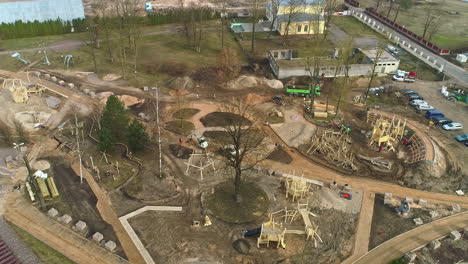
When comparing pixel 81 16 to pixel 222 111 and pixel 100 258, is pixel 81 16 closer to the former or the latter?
pixel 222 111

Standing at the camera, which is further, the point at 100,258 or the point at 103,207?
the point at 103,207

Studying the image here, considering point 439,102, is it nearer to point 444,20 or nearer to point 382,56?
point 382,56

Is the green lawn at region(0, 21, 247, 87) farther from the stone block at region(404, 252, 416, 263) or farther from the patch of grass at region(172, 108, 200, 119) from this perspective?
the stone block at region(404, 252, 416, 263)

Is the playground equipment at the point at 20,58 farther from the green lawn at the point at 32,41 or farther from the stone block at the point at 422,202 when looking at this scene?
the stone block at the point at 422,202

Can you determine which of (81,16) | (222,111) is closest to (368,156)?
(222,111)

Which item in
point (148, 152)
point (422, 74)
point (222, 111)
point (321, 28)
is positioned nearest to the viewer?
point (148, 152)

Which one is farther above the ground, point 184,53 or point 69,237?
point 184,53

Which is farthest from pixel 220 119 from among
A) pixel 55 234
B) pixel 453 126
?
pixel 453 126

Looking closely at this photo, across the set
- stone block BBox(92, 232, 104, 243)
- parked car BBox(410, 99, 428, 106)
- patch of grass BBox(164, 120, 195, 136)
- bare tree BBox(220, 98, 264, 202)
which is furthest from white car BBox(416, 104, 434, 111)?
stone block BBox(92, 232, 104, 243)
